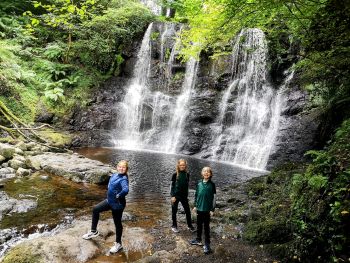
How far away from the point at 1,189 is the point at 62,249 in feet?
15.7

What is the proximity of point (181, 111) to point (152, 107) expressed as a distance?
231 centimetres

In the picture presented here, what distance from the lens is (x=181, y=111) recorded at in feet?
71.8

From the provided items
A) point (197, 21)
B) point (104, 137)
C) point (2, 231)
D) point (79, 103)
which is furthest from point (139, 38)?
point (2, 231)

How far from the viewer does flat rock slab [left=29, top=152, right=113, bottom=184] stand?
425 inches

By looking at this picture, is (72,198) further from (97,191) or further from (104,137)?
(104,137)

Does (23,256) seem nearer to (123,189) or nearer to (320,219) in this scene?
(123,189)

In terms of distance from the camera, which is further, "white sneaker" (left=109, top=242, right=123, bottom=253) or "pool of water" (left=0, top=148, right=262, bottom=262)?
"pool of water" (left=0, top=148, right=262, bottom=262)

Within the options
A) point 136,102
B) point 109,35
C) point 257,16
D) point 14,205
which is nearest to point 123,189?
point 14,205

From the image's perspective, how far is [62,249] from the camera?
5.30m

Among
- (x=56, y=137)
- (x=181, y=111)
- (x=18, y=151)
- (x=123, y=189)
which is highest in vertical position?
(x=181, y=111)

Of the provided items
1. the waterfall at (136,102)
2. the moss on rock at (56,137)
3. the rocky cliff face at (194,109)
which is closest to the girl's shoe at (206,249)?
the rocky cliff face at (194,109)

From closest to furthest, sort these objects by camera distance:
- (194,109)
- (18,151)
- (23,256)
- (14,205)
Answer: (23,256) → (14,205) → (18,151) → (194,109)

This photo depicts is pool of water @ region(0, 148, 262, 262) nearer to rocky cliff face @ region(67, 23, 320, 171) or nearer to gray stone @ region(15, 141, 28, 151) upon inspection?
gray stone @ region(15, 141, 28, 151)

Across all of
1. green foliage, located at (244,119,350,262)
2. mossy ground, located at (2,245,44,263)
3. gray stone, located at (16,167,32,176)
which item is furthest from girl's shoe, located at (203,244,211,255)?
gray stone, located at (16,167,32,176)
